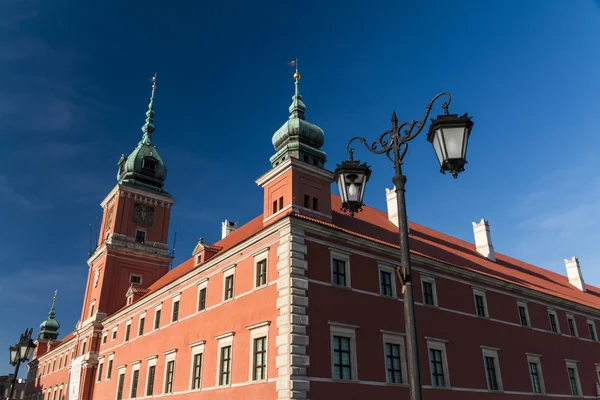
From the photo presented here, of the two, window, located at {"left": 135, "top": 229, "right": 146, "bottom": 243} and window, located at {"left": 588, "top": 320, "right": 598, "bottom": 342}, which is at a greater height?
window, located at {"left": 135, "top": 229, "right": 146, "bottom": 243}

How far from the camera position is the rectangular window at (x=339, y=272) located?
18.7 metres

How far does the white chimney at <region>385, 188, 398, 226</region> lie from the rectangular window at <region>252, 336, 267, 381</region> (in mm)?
11175

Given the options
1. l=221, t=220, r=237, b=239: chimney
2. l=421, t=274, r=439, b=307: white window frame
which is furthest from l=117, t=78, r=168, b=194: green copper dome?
l=421, t=274, r=439, b=307: white window frame

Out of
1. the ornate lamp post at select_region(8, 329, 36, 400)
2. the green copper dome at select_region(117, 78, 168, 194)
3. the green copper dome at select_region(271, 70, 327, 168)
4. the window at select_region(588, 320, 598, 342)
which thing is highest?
the green copper dome at select_region(117, 78, 168, 194)

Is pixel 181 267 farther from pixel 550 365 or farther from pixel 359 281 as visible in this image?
pixel 550 365

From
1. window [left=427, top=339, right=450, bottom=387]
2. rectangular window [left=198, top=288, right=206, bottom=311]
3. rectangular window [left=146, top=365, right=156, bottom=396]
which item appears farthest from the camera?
rectangular window [left=146, top=365, right=156, bottom=396]

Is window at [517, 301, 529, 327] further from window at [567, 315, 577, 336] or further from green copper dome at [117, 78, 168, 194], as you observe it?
green copper dome at [117, 78, 168, 194]

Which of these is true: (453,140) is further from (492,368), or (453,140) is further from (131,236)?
(131,236)

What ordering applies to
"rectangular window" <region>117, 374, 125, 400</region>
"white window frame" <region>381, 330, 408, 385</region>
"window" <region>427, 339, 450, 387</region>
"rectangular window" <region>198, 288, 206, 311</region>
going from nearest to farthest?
"white window frame" <region>381, 330, 408, 385</region> → "window" <region>427, 339, 450, 387</region> → "rectangular window" <region>198, 288, 206, 311</region> → "rectangular window" <region>117, 374, 125, 400</region>

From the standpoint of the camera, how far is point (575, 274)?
116 ft

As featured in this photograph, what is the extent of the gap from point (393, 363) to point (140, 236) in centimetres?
2427

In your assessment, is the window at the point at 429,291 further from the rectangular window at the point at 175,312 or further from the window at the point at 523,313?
the rectangular window at the point at 175,312

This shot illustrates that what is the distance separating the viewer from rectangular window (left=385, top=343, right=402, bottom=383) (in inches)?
716

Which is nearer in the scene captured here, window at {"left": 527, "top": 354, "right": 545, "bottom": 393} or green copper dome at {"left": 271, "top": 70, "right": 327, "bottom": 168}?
green copper dome at {"left": 271, "top": 70, "right": 327, "bottom": 168}
